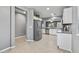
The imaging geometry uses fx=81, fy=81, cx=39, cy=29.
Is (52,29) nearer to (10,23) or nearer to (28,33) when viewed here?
(28,33)

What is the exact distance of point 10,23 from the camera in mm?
4562

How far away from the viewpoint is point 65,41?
421cm

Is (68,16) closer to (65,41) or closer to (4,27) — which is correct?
(65,41)

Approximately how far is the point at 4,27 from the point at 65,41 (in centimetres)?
319

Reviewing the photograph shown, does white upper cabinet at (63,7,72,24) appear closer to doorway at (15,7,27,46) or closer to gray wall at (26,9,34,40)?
gray wall at (26,9,34,40)

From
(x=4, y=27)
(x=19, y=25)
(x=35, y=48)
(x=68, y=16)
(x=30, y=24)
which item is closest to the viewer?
(x=4, y=27)

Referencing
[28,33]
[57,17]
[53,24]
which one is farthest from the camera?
[53,24]

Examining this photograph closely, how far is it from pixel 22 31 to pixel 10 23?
5766 mm

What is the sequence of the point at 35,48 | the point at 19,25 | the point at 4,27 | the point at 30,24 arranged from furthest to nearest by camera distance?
1. the point at 19,25
2. the point at 30,24
3. the point at 35,48
4. the point at 4,27

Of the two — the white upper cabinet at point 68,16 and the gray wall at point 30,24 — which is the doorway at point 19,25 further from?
the white upper cabinet at point 68,16

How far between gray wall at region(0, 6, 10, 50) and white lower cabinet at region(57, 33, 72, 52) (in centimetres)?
286

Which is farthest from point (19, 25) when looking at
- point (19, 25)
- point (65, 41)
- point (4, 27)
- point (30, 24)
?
point (65, 41)

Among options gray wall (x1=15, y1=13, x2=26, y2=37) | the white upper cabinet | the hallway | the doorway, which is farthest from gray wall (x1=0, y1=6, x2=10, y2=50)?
gray wall (x1=15, y1=13, x2=26, y2=37)
